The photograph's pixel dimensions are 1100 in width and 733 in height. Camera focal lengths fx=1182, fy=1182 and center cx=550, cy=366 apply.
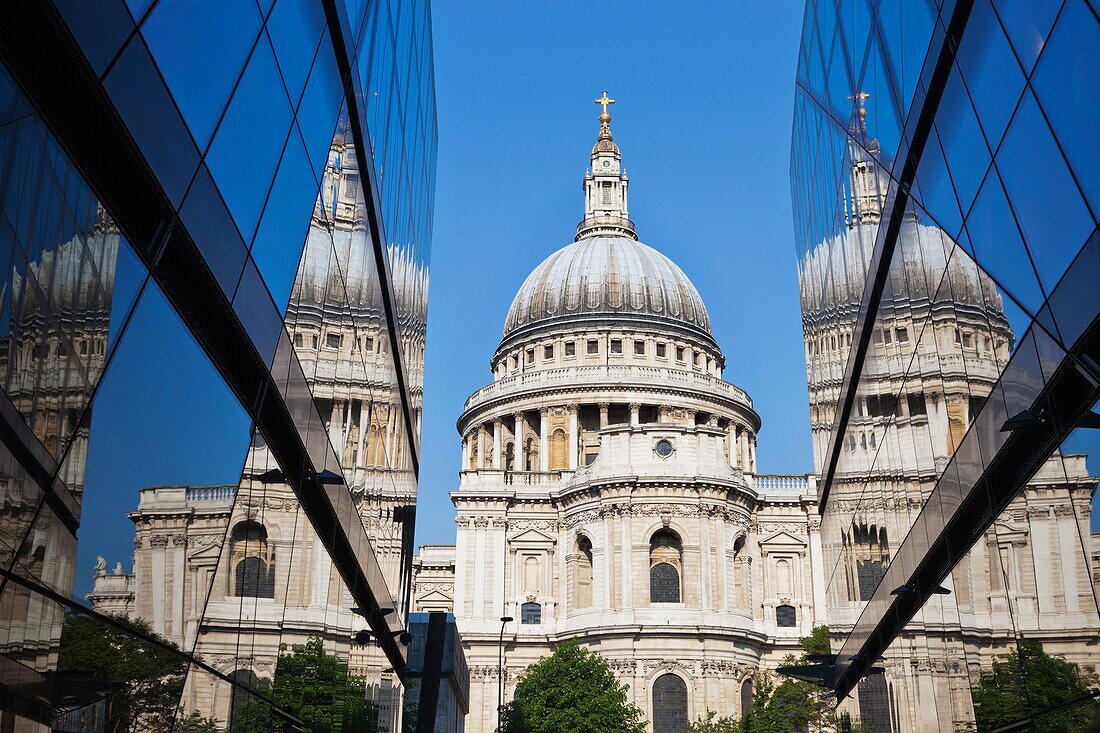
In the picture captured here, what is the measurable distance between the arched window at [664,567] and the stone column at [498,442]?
20.9 meters

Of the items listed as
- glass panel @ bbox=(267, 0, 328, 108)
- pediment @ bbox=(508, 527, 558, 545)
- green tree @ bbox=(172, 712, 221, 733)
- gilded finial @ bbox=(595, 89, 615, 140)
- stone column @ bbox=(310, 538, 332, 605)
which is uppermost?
gilded finial @ bbox=(595, 89, 615, 140)

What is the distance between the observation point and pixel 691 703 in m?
71.8

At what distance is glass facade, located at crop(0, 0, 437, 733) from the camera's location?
6.84m

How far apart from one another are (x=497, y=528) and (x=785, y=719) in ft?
Answer: 87.7

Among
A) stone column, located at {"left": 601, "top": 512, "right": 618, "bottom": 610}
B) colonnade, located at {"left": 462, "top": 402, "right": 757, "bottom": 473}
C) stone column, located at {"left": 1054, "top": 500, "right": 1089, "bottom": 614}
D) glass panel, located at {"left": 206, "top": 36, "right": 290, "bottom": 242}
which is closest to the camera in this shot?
stone column, located at {"left": 1054, "top": 500, "right": 1089, "bottom": 614}

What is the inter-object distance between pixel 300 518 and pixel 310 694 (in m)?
2.32

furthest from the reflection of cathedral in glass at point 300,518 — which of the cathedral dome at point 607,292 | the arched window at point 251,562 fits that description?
the cathedral dome at point 607,292

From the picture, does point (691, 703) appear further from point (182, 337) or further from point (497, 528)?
point (182, 337)

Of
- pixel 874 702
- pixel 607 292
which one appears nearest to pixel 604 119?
pixel 607 292

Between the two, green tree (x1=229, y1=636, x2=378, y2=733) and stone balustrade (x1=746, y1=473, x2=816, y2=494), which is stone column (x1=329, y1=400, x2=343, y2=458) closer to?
green tree (x1=229, y1=636, x2=378, y2=733)

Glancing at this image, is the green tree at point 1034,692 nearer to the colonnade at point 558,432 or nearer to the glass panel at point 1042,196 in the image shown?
the glass panel at point 1042,196

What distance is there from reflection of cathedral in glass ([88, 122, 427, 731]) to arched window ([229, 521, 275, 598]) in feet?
0.07

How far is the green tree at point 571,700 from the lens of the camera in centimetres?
6034

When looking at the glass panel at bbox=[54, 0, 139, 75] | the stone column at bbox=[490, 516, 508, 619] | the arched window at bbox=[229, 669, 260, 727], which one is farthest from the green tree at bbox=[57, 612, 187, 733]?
the stone column at bbox=[490, 516, 508, 619]
